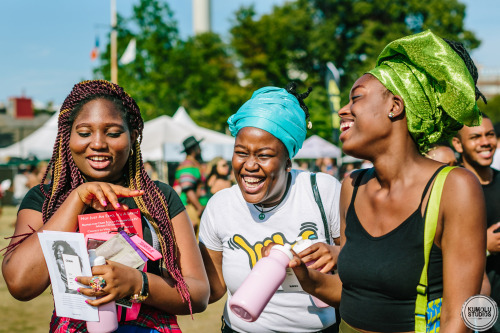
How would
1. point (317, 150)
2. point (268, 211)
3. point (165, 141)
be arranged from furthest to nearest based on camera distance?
point (317, 150) → point (165, 141) → point (268, 211)

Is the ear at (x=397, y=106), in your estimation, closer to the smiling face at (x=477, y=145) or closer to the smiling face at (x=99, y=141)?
the smiling face at (x=99, y=141)

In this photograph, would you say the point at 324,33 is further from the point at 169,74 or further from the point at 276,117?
the point at 276,117

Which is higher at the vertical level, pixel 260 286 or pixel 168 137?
pixel 260 286

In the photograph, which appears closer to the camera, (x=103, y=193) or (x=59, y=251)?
(x=59, y=251)

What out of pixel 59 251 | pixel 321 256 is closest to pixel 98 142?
pixel 59 251

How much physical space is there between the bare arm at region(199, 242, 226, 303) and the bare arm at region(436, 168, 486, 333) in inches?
49.3

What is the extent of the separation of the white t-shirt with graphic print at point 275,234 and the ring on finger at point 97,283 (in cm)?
85

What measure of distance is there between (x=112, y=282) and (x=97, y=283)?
53mm

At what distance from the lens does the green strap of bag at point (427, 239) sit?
1.78 meters

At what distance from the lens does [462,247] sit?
1.72 meters

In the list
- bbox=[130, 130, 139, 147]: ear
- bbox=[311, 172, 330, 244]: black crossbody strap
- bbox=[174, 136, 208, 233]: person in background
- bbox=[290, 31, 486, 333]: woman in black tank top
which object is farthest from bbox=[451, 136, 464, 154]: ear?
bbox=[174, 136, 208, 233]: person in background

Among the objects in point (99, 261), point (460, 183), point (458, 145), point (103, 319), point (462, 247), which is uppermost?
point (460, 183)

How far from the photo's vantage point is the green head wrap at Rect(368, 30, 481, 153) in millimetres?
1878

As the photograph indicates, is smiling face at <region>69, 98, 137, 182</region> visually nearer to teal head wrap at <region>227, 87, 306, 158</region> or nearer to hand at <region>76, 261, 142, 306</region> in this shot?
hand at <region>76, 261, 142, 306</region>
